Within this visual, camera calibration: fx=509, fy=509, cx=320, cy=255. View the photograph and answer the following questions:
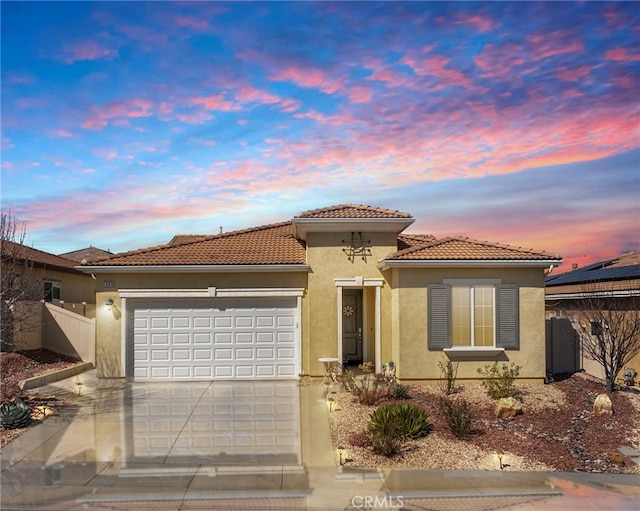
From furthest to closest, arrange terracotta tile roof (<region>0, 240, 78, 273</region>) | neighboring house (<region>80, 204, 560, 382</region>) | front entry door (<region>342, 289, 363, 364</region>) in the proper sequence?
front entry door (<region>342, 289, 363, 364</region>)
terracotta tile roof (<region>0, 240, 78, 273</region>)
neighboring house (<region>80, 204, 560, 382</region>)

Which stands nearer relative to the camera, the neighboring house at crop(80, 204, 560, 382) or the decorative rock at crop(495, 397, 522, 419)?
the decorative rock at crop(495, 397, 522, 419)

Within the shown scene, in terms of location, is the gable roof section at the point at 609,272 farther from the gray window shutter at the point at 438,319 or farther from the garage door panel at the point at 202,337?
the garage door panel at the point at 202,337

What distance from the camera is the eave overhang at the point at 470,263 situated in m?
14.1

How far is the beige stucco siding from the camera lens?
1418 cm

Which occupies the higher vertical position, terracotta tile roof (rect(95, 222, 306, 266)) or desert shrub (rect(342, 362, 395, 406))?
terracotta tile roof (rect(95, 222, 306, 266))

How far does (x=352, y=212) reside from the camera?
15383 millimetres

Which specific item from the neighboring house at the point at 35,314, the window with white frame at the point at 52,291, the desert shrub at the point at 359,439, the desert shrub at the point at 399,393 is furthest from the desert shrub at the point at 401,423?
the window with white frame at the point at 52,291

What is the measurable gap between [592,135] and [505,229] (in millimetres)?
5784

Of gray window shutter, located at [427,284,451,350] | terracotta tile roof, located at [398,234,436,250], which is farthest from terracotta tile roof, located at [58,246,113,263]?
gray window shutter, located at [427,284,451,350]

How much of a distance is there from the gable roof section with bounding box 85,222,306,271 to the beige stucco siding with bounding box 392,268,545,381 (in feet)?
11.0

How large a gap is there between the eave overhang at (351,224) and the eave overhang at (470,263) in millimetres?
1313

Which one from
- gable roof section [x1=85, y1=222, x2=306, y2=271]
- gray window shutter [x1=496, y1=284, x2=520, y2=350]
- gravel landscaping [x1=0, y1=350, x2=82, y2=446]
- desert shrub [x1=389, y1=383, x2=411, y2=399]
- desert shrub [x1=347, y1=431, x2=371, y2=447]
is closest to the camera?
desert shrub [x1=347, y1=431, x2=371, y2=447]

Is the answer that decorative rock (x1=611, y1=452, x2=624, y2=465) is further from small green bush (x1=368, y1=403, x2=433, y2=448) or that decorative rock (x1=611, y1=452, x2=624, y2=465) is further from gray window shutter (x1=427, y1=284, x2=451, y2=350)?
gray window shutter (x1=427, y1=284, x2=451, y2=350)

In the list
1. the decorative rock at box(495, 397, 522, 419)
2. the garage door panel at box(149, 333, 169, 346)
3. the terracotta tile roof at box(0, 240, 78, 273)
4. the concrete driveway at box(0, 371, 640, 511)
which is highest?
the terracotta tile roof at box(0, 240, 78, 273)
